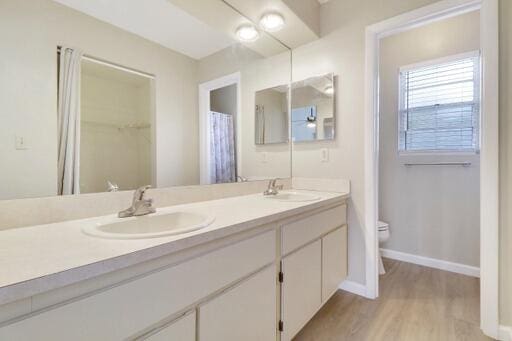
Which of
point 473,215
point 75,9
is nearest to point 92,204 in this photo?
point 75,9

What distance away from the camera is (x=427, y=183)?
2.53 meters

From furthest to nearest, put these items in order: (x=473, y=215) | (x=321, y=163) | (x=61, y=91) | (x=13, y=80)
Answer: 1. (x=473, y=215)
2. (x=321, y=163)
3. (x=61, y=91)
4. (x=13, y=80)

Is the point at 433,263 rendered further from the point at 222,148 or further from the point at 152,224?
the point at 152,224

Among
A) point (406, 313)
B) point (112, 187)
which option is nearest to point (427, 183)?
point (406, 313)

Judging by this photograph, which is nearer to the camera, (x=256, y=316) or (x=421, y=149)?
(x=256, y=316)

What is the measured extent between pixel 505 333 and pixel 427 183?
1.37 meters

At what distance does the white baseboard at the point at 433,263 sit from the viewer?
7.59 feet

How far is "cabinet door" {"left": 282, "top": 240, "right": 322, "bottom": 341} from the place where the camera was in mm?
1276

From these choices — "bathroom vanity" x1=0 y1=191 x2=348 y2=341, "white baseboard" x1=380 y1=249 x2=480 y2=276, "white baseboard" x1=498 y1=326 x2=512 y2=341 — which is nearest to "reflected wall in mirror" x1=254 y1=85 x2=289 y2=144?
"bathroom vanity" x1=0 y1=191 x2=348 y2=341

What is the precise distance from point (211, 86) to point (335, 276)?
1563 mm

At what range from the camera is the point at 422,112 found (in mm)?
2607

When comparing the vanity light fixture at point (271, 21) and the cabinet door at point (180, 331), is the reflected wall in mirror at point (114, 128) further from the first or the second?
the vanity light fixture at point (271, 21)

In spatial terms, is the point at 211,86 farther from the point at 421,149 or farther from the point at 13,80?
the point at 421,149

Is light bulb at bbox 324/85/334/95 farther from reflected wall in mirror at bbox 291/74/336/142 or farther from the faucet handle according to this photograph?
the faucet handle
